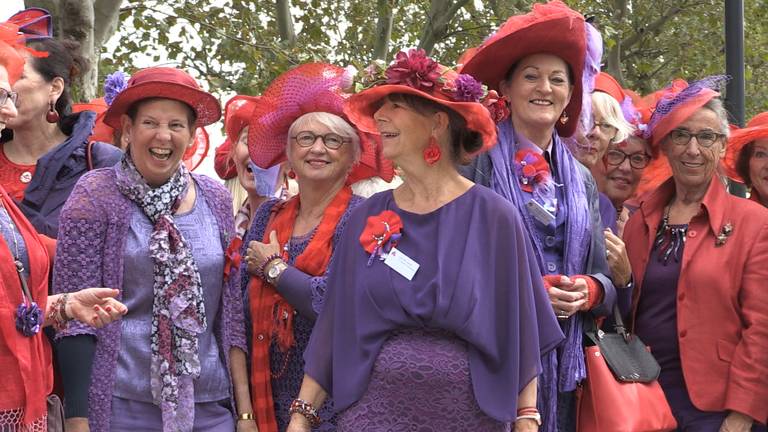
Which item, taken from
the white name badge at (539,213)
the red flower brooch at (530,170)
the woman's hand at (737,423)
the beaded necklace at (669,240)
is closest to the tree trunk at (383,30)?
the beaded necklace at (669,240)

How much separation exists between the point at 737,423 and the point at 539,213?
1.32 meters

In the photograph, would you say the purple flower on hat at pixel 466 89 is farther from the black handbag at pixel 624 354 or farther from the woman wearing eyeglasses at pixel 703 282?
the woman wearing eyeglasses at pixel 703 282

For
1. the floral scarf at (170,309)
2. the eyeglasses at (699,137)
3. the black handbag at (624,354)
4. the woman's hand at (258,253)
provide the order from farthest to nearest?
the eyeglasses at (699,137) < the woman's hand at (258,253) < the black handbag at (624,354) < the floral scarf at (170,309)

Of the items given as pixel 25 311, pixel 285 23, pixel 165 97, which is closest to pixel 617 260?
pixel 165 97

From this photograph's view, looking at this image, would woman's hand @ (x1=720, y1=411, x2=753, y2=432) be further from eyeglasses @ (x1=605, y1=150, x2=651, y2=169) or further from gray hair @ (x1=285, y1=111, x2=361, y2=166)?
gray hair @ (x1=285, y1=111, x2=361, y2=166)

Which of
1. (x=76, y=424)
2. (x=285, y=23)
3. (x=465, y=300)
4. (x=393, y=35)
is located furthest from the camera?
(x=393, y=35)

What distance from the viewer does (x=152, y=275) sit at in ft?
14.5

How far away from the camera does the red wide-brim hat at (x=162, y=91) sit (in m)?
4.52

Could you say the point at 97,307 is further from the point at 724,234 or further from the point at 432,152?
the point at 724,234

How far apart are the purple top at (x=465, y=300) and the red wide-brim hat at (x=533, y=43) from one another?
943mm

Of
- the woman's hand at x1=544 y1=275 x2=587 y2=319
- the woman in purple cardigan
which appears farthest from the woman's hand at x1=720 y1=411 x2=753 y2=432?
the woman in purple cardigan

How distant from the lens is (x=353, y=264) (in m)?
4.15

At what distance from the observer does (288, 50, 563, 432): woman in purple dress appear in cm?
391

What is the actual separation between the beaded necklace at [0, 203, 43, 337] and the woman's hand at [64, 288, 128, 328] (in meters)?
0.16
